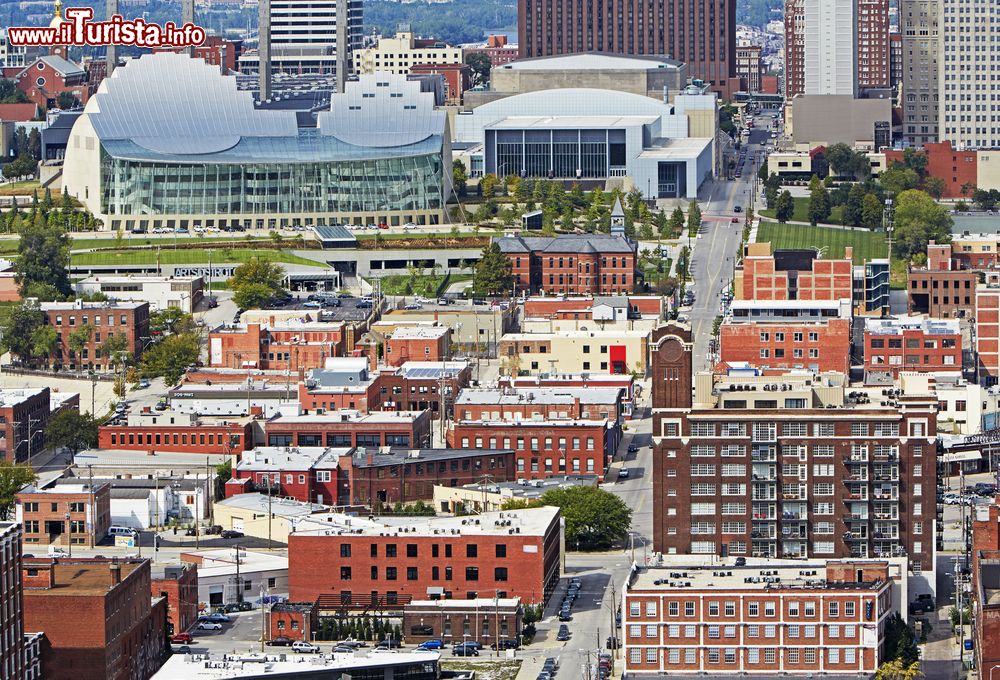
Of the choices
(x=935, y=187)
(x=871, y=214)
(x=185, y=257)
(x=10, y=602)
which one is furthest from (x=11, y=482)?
(x=935, y=187)

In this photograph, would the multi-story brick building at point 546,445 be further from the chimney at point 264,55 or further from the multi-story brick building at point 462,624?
the chimney at point 264,55

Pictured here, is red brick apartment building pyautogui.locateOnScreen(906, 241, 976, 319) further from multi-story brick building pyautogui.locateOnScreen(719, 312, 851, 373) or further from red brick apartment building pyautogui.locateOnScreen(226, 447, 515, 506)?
red brick apartment building pyautogui.locateOnScreen(226, 447, 515, 506)

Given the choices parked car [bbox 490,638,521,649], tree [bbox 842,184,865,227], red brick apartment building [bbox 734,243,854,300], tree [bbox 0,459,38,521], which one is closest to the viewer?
parked car [bbox 490,638,521,649]

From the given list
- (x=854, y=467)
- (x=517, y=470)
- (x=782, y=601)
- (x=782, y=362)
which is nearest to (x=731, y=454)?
(x=854, y=467)

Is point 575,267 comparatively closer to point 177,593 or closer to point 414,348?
point 414,348

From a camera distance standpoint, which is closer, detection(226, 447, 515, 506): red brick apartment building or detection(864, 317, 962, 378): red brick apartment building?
detection(226, 447, 515, 506): red brick apartment building

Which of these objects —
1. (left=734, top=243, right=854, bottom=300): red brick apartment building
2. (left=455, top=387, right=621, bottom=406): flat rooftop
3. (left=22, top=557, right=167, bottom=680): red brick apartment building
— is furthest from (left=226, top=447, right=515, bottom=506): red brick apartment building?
(left=734, top=243, right=854, bottom=300): red brick apartment building
